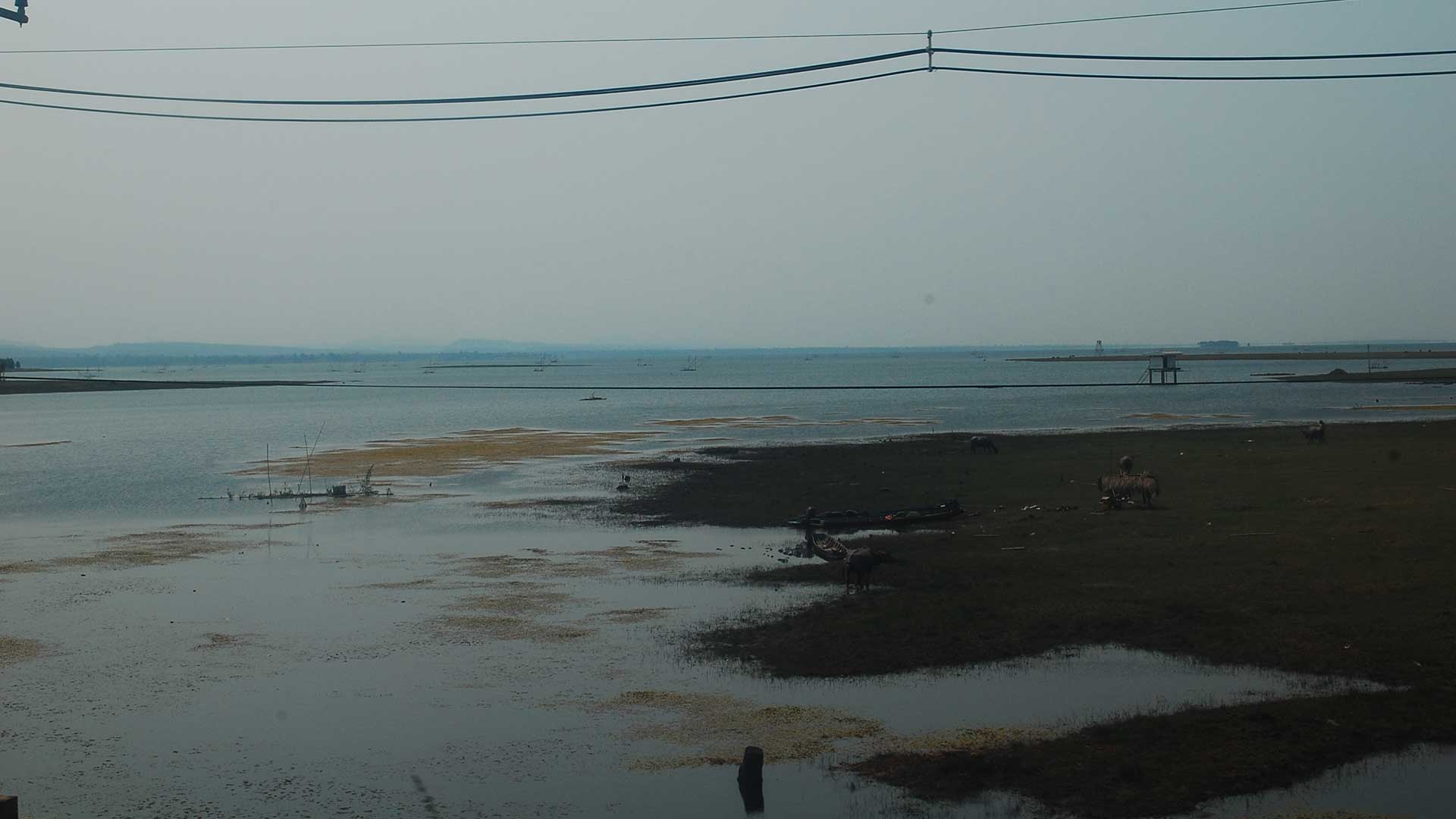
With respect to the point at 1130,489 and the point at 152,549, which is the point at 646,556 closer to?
A: the point at 1130,489

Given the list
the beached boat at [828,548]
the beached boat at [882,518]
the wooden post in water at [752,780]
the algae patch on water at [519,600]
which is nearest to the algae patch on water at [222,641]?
the algae patch on water at [519,600]

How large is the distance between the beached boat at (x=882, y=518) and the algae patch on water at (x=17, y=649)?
18220mm

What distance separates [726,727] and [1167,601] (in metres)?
9.07

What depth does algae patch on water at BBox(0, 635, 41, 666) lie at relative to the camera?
71.6ft

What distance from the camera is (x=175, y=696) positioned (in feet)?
63.4

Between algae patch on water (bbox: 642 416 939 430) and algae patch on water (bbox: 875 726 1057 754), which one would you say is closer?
algae patch on water (bbox: 875 726 1057 754)

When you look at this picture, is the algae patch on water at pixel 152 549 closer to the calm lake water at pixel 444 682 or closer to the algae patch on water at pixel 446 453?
the calm lake water at pixel 444 682

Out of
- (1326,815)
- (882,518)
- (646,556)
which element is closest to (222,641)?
(646,556)

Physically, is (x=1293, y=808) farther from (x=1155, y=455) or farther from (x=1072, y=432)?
(x=1072, y=432)

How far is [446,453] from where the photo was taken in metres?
67.0

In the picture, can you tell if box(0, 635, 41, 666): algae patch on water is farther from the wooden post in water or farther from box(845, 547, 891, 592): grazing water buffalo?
box(845, 547, 891, 592): grazing water buffalo

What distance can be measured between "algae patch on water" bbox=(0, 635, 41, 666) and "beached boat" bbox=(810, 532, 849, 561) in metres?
15.8

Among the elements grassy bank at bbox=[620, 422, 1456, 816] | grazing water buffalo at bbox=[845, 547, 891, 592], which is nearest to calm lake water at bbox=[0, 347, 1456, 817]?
grassy bank at bbox=[620, 422, 1456, 816]

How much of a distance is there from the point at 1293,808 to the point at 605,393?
14440cm
